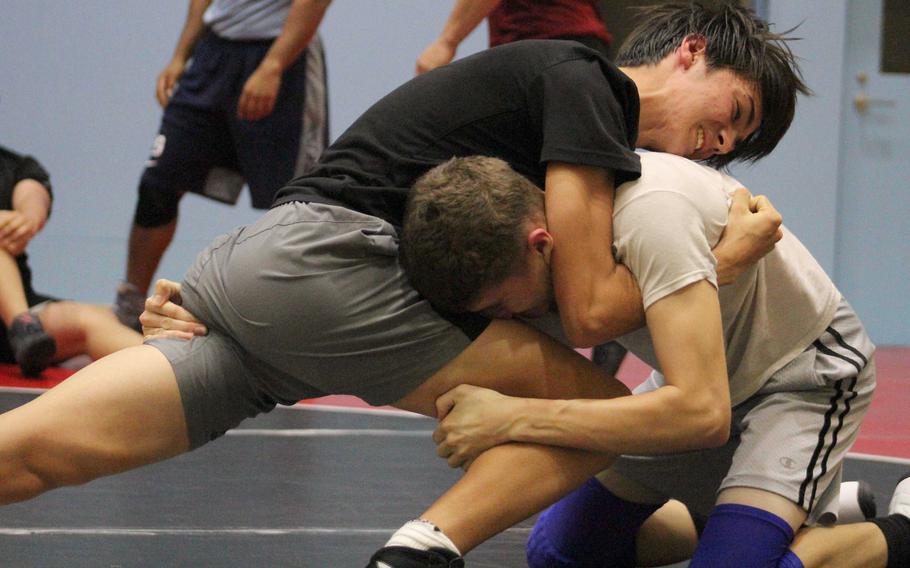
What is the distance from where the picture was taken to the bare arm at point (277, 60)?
4.13m

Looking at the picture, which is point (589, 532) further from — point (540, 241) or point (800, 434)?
point (540, 241)

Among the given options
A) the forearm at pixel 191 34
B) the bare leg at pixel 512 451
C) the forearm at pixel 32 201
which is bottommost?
the forearm at pixel 32 201

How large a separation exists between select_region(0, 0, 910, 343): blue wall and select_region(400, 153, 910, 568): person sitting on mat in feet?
13.0

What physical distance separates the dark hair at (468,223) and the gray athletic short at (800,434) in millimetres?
541

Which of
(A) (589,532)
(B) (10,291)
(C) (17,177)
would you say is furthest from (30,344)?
(A) (589,532)

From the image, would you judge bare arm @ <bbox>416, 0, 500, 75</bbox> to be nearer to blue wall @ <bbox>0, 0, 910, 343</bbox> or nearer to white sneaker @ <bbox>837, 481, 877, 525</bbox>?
white sneaker @ <bbox>837, 481, 877, 525</bbox>

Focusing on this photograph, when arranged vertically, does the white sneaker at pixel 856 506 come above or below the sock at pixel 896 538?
below

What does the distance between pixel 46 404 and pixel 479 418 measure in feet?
1.87

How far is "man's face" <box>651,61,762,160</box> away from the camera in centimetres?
187

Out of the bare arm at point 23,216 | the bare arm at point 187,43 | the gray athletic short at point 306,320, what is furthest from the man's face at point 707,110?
the bare arm at point 187,43

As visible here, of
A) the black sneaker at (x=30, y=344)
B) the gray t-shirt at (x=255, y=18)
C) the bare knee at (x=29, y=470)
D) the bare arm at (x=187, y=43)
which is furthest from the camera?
the bare arm at (x=187, y=43)

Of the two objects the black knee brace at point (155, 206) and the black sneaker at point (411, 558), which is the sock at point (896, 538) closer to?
the black sneaker at point (411, 558)

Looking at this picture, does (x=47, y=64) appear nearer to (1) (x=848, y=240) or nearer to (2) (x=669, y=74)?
(1) (x=848, y=240)

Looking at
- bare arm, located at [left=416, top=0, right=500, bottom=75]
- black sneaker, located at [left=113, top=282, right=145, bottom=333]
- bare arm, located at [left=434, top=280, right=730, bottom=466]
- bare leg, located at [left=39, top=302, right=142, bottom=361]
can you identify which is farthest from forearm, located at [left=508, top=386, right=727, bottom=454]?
black sneaker, located at [left=113, top=282, right=145, bottom=333]
